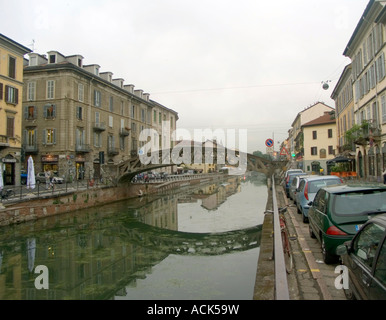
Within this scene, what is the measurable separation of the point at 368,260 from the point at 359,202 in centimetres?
244

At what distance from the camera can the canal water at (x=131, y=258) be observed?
7.87 m

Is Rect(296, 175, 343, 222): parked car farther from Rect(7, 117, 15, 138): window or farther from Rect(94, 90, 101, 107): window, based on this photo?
Rect(94, 90, 101, 107): window

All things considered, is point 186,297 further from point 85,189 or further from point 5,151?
point 5,151

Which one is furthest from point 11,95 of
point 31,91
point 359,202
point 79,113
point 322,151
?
point 322,151

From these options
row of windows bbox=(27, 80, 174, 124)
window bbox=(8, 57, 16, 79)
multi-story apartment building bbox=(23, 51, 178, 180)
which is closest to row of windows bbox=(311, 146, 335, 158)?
row of windows bbox=(27, 80, 174, 124)

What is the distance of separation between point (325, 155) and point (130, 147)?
93.3 feet

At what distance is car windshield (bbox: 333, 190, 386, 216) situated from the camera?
545cm

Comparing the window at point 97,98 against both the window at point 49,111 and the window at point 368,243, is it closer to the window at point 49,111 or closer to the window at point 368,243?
the window at point 49,111

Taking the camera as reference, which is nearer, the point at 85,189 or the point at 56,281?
the point at 56,281

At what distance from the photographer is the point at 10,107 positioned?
2505cm

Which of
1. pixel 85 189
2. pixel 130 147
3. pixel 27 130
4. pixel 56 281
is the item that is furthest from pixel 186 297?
pixel 130 147

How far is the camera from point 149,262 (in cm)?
1048

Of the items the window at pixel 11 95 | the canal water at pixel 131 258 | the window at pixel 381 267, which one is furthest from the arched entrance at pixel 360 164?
the window at pixel 11 95

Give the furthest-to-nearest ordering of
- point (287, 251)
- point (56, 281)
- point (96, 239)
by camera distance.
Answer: point (96, 239) → point (56, 281) → point (287, 251)
